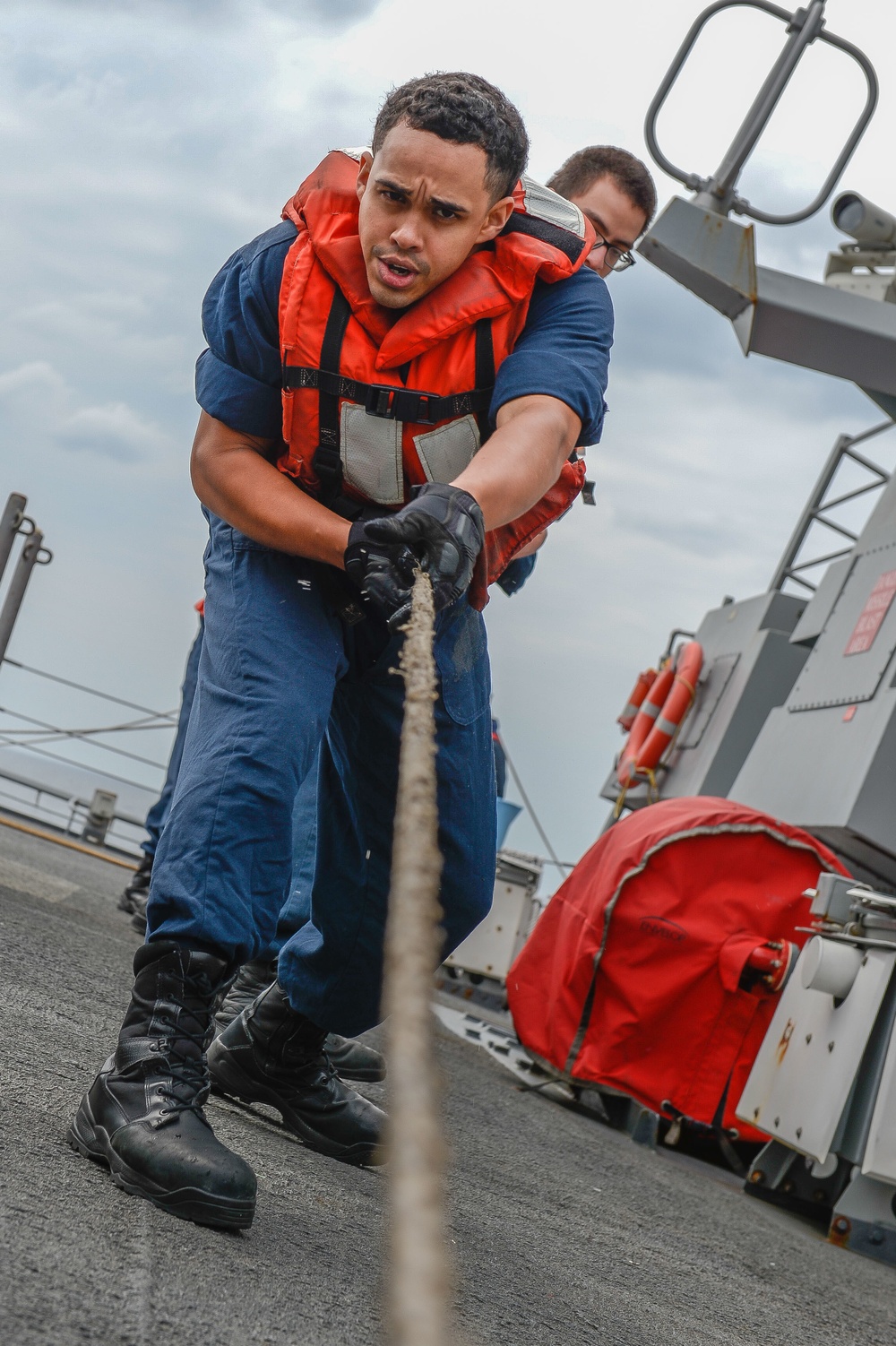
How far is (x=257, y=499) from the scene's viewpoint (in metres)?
2.03

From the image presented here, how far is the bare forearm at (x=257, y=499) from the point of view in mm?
1952

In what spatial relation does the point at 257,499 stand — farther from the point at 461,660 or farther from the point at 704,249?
the point at 704,249

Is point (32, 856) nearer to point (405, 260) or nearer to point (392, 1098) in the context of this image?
point (405, 260)

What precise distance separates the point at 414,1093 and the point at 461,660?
1.49 meters

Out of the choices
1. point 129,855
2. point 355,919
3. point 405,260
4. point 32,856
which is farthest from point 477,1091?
point 129,855

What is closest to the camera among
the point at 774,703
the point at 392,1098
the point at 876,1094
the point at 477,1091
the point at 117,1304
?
the point at 392,1098

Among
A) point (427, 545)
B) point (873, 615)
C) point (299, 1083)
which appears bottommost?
point (299, 1083)

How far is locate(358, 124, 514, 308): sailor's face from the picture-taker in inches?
74.5

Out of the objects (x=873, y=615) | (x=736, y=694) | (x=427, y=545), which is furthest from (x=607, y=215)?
(x=736, y=694)

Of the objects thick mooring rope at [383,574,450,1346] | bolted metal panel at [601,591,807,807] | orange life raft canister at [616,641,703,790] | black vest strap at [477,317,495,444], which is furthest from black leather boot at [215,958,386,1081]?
orange life raft canister at [616,641,703,790]

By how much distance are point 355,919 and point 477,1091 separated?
206 centimetres

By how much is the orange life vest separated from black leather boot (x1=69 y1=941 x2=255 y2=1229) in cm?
71

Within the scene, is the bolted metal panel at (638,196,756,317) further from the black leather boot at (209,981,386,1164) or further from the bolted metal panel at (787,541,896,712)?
the black leather boot at (209,981,386,1164)

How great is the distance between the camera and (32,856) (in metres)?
6.84
